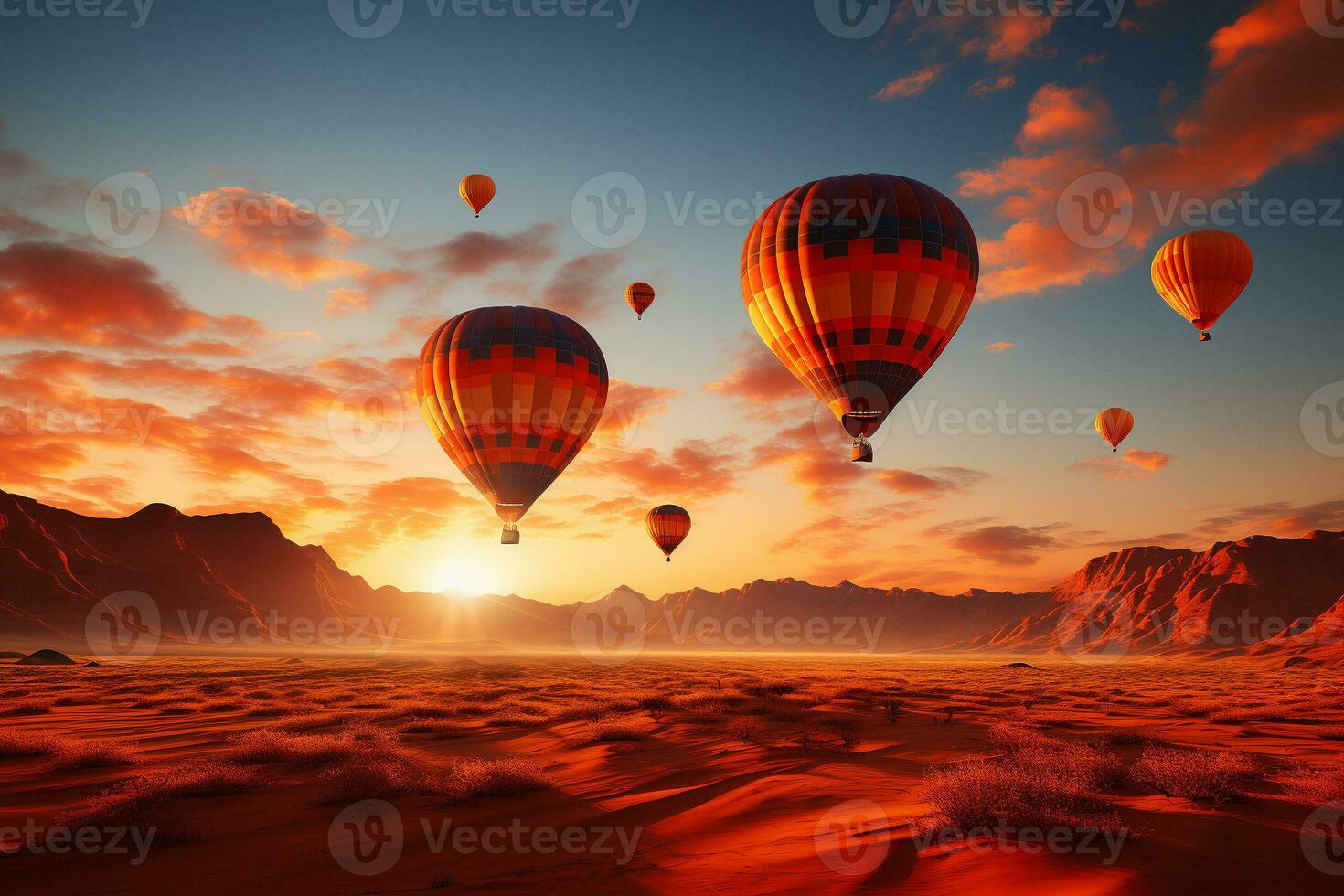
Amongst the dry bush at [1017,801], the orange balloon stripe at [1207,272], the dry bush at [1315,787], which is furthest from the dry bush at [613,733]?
the orange balloon stripe at [1207,272]

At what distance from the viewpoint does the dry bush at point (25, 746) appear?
11898 mm

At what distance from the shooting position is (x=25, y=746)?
39.4 feet

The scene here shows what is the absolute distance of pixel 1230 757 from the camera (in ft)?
34.6

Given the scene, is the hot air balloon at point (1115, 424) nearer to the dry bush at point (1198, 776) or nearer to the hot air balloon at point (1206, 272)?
the hot air balloon at point (1206, 272)

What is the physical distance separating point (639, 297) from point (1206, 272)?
27334 mm

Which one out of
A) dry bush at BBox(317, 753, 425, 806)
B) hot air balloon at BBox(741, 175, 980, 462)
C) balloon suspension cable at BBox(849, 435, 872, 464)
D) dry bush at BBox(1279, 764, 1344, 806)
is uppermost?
hot air balloon at BBox(741, 175, 980, 462)

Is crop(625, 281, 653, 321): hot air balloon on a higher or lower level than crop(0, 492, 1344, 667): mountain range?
higher

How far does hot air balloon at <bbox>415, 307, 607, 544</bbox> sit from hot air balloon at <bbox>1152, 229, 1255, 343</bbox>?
91.7 ft

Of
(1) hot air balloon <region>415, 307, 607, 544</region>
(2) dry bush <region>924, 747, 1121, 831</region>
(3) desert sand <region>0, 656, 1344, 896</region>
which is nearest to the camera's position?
(3) desert sand <region>0, 656, 1344, 896</region>

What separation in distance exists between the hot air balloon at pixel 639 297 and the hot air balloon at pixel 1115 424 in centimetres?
3649

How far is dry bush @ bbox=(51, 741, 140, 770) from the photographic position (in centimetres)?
1116

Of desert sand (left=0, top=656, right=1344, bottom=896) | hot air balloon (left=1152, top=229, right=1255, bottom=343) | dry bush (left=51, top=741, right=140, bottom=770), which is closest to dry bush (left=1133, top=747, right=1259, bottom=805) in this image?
desert sand (left=0, top=656, right=1344, bottom=896)

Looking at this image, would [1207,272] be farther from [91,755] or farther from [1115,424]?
[91,755]

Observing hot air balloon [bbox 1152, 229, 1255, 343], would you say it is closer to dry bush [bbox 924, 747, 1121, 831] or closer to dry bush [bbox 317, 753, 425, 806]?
dry bush [bbox 924, 747, 1121, 831]
